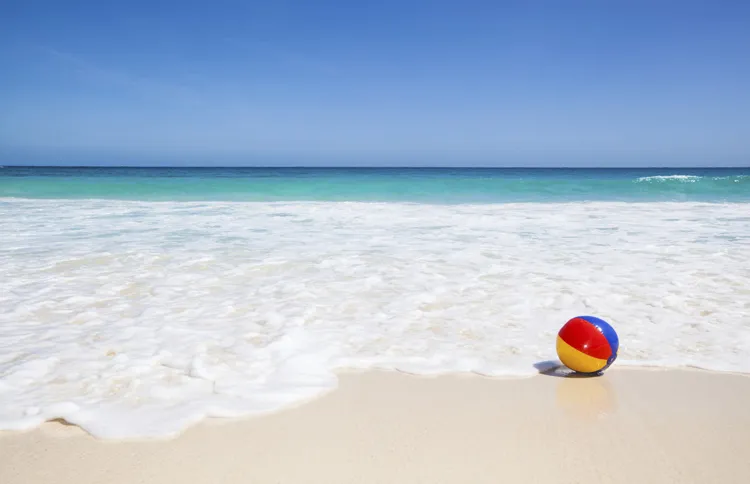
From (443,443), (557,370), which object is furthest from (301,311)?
(443,443)

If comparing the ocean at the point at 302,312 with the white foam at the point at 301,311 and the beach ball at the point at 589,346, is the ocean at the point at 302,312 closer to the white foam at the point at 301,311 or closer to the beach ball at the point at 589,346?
the white foam at the point at 301,311

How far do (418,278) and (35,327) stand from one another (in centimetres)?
352

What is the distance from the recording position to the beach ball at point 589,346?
3.14m

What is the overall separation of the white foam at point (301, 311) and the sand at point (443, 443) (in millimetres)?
210

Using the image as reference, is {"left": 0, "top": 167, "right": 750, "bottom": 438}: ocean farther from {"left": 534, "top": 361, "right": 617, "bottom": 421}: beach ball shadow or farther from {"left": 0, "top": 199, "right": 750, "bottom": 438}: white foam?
{"left": 534, "top": 361, "right": 617, "bottom": 421}: beach ball shadow

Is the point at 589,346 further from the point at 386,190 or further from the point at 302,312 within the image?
the point at 386,190

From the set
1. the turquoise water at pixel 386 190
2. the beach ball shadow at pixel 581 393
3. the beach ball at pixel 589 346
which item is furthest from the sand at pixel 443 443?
the turquoise water at pixel 386 190

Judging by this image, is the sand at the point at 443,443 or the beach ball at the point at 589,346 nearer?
the sand at the point at 443,443

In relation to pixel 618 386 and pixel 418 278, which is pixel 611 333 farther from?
pixel 418 278

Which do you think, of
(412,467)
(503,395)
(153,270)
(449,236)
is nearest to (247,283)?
(153,270)

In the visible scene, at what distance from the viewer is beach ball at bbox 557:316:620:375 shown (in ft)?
10.3

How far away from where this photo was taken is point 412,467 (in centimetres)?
226

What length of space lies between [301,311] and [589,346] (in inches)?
93.4

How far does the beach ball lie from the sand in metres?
0.14
